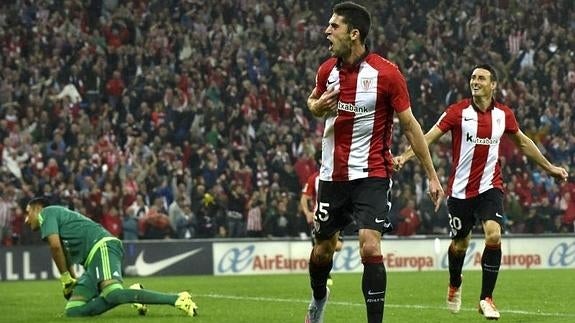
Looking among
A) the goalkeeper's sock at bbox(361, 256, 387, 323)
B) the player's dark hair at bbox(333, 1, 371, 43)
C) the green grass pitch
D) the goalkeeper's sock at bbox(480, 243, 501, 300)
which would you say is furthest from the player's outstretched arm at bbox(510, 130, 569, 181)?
the goalkeeper's sock at bbox(361, 256, 387, 323)

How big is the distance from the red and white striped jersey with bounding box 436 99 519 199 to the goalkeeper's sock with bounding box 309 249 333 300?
3405mm

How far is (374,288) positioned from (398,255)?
18003mm

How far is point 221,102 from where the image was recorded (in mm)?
30406

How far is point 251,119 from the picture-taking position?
3006cm

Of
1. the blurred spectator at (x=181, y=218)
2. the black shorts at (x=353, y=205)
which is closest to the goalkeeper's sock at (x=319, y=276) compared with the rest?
the black shorts at (x=353, y=205)

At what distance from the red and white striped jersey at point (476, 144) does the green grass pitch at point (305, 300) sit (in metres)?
1.35

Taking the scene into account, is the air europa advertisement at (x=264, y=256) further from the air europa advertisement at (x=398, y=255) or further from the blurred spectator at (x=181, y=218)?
the blurred spectator at (x=181, y=218)

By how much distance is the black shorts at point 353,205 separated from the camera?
9.32 m

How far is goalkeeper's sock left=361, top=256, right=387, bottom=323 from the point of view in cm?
900

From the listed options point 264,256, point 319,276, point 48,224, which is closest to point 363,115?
point 319,276

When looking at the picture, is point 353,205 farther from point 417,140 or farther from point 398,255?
point 398,255

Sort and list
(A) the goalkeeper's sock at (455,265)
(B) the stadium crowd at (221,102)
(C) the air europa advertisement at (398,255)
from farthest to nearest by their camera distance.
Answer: (B) the stadium crowd at (221,102)
(C) the air europa advertisement at (398,255)
(A) the goalkeeper's sock at (455,265)

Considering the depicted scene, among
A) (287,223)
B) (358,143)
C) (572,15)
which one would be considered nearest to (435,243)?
(287,223)

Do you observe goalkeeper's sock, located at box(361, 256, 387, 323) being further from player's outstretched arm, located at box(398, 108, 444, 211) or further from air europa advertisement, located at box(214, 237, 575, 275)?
air europa advertisement, located at box(214, 237, 575, 275)
